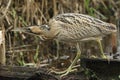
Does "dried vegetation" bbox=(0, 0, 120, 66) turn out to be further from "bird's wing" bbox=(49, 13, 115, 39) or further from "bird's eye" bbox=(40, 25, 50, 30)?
"bird's wing" bbox=(49, 13, 115, 39)

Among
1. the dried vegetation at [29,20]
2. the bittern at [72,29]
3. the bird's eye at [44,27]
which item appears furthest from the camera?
the dried vegetation at [29,20]

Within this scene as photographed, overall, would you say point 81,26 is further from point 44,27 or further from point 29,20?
point 29,20

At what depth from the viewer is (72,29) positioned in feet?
19.8

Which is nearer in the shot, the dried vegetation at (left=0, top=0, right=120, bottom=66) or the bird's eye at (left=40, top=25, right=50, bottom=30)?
the bird's eye at (left=40, top=25, right=50, bottom=30)

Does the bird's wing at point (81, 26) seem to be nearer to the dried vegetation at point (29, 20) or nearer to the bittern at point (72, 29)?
the bittern at point (72, 29)

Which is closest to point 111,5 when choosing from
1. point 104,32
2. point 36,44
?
point 36,44

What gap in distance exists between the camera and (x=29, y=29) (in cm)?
606

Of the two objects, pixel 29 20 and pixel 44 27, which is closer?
pixel 44 27

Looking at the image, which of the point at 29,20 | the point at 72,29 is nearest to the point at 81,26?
the point at 72,29

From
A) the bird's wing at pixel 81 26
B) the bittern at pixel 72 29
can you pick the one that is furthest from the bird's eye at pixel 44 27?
the bird's wing at pixel 81 26

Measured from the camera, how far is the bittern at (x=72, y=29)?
5.99 m

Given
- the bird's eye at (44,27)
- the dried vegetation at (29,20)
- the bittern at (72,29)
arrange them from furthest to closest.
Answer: the dried vegetation at (29,20), the bird's eye at (44,27), the bittern at (72,29)

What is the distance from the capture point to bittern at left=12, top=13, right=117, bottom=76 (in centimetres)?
599

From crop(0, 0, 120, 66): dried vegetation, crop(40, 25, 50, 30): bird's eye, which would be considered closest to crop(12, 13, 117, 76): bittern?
crop(40, 25, 50, 30): bird's eye
